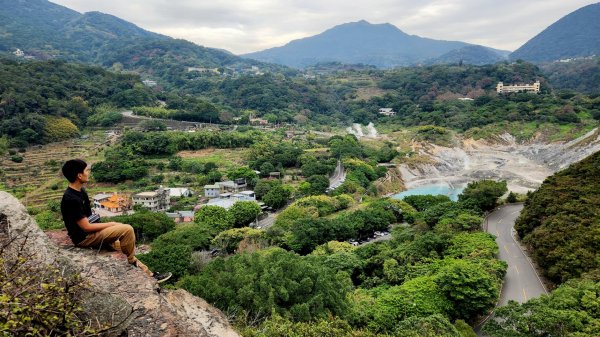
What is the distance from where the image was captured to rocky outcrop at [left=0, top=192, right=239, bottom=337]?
11.6ft

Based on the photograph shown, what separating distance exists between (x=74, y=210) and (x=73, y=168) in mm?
434

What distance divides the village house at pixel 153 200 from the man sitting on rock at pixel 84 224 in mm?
25384

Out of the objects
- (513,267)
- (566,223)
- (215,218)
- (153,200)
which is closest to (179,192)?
(153,200)

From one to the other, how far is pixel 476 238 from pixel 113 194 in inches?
1010

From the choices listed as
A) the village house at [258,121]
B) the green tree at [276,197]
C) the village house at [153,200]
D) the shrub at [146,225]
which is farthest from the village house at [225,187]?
the village house at [258,121]

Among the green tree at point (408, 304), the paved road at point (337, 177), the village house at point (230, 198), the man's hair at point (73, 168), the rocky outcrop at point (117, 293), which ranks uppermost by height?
the man's hair at point (73, 168)

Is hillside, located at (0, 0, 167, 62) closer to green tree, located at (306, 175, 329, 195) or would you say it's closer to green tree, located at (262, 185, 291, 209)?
green tree, located at (306, 175, 329, 195)

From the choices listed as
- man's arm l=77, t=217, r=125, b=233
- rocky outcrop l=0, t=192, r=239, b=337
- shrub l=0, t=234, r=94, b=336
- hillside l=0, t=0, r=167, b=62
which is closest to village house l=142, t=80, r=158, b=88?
hillside l=0, t=0, r=167, b=62

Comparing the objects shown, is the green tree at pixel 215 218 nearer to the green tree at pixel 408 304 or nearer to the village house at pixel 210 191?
the village house at pixel 210 191

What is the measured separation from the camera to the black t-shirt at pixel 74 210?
3.94 m

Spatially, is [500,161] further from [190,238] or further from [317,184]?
[190,238]

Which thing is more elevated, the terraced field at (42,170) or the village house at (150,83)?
the village house at (150,83)

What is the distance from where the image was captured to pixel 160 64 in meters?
109

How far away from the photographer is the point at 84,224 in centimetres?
407
